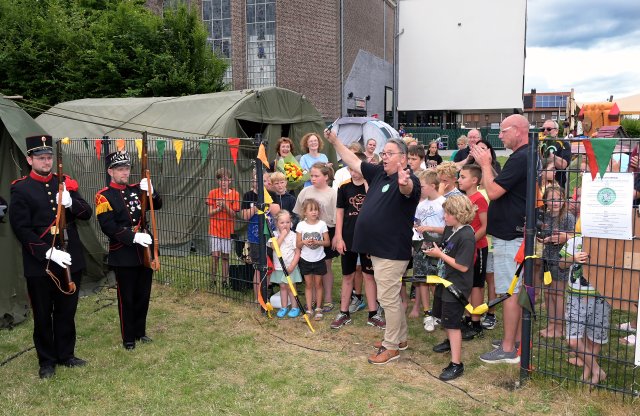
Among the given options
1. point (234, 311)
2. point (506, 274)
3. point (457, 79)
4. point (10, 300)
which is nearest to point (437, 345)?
point (506, 274)

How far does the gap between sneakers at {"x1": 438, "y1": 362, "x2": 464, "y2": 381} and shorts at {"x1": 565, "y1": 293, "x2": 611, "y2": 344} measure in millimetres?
939

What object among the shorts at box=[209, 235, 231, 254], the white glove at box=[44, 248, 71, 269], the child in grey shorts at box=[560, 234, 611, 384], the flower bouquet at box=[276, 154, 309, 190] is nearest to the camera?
the child in grey shorts at box=[560, 234, 611, 384]

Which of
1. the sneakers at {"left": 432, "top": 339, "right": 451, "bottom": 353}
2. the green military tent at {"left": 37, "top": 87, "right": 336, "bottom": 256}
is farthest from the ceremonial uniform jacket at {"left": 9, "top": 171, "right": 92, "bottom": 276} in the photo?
the sneakers at {"left": 432, "top": 339, "right": 451, "bottom": 353}

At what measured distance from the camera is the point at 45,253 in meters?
4.35

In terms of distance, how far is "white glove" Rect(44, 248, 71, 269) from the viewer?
4.30 meters

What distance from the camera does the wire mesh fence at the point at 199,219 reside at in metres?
6.43

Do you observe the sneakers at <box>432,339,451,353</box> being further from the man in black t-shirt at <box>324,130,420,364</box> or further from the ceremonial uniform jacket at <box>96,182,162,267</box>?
the ceremonial uniform jacket at <box>96,182,162,267</box>

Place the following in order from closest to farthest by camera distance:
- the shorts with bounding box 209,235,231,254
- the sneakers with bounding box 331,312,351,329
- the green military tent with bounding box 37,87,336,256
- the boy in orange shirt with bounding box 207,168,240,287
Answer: the sneakers with bounding box 331,312,351,329
the boy in orange shirt with bounding box 207,168,240,287
the shorts with bounding box 209,235,231,254
the green military tent with bounding box 37,87,336,256

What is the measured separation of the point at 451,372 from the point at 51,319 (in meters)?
3.61

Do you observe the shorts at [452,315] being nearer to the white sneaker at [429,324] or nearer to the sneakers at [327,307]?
the white sneaker at [429,324]

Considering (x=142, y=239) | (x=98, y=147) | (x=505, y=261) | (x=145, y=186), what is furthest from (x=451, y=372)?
(x=98, y=147)

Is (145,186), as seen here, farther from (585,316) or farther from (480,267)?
(585,316)

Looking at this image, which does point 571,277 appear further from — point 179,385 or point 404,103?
point 404,103

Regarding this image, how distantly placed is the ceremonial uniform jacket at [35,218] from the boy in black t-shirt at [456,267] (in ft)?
11.0
